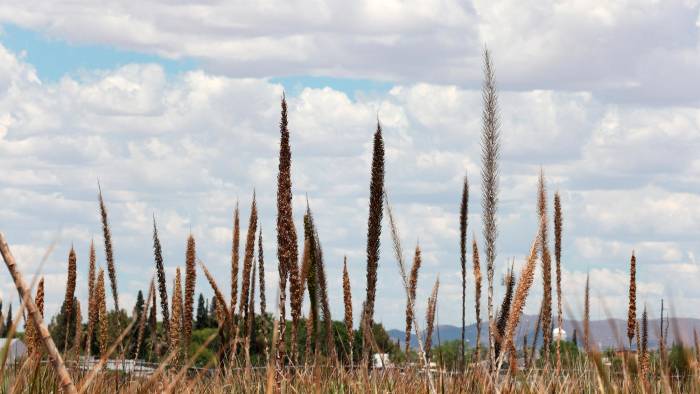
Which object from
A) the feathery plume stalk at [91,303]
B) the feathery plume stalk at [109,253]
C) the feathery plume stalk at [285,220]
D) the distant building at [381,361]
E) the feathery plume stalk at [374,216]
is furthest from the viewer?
the feathery plume stalk at [91,303]

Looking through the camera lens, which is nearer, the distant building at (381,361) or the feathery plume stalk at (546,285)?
the distant building at (381,361)

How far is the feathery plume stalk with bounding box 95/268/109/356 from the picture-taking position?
324 inches

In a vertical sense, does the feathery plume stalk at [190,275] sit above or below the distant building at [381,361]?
above

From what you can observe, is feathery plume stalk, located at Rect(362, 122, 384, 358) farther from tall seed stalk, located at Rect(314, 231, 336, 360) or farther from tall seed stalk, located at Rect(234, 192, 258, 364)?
tall seed stalk, located at Rect(234, 192, 258, 364)

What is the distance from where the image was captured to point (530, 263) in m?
5.45

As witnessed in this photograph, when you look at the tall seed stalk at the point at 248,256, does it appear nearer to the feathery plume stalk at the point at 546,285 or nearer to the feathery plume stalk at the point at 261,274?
the feathery plume stalk at the point at 261,274

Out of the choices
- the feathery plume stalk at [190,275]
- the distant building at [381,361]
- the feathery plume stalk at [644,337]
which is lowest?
the distant building at [381,361]

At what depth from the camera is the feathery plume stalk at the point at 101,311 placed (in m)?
8.23

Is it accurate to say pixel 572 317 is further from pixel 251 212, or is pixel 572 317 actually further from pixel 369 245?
pixel 251 212

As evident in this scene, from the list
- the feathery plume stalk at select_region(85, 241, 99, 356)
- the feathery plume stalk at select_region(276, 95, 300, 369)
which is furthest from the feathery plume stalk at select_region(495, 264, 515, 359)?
the feathery plume stalk at select_region(85, 241, 99, 356)

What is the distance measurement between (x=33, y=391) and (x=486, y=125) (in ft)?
11.0

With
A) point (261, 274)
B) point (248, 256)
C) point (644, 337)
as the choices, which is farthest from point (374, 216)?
point (644, 337)

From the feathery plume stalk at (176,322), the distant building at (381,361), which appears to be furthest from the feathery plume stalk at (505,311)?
the feathery plume stalk at (176,322)

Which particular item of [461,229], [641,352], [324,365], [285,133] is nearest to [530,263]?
[285,133]
